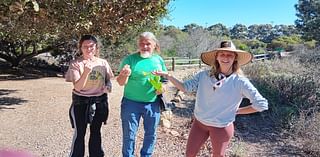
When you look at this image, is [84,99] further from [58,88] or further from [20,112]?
[58,88]

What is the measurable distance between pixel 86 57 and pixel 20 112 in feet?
17.9

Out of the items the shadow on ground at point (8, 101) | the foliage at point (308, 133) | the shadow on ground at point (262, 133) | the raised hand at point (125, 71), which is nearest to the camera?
the raised hand at point (125, 71)

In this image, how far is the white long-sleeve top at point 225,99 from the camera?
4.28 m

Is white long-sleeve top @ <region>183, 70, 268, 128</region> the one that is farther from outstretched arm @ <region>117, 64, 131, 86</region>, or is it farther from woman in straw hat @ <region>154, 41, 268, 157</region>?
outstretched arm @ <region>117, 64, 131, 86</region>

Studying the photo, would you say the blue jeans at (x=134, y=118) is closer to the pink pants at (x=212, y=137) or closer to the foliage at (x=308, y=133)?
the pink pants at (x=212, y=137)

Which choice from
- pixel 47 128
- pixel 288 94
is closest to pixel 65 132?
pixel 47 128

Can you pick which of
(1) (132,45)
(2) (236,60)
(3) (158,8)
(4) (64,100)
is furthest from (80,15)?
(1) (132,45)

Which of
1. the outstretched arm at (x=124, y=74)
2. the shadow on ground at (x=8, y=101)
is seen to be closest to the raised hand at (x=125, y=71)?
the outstretched arm at (x=124, y=74)

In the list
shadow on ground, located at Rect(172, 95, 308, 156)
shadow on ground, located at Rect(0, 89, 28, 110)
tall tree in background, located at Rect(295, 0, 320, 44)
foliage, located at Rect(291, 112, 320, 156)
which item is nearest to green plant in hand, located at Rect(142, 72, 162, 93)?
shadow on ground, located at Rect(172, 95, 308, 156)

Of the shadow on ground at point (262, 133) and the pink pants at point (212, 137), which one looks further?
the shadow on ground at point (262, 133)

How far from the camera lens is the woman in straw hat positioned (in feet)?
14.2

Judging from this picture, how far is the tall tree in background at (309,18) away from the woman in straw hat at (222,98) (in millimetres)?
30195

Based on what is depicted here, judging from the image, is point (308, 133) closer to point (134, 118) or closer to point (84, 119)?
point (134, 118)

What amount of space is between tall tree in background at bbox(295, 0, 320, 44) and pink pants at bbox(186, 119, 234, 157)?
99.5 feet
